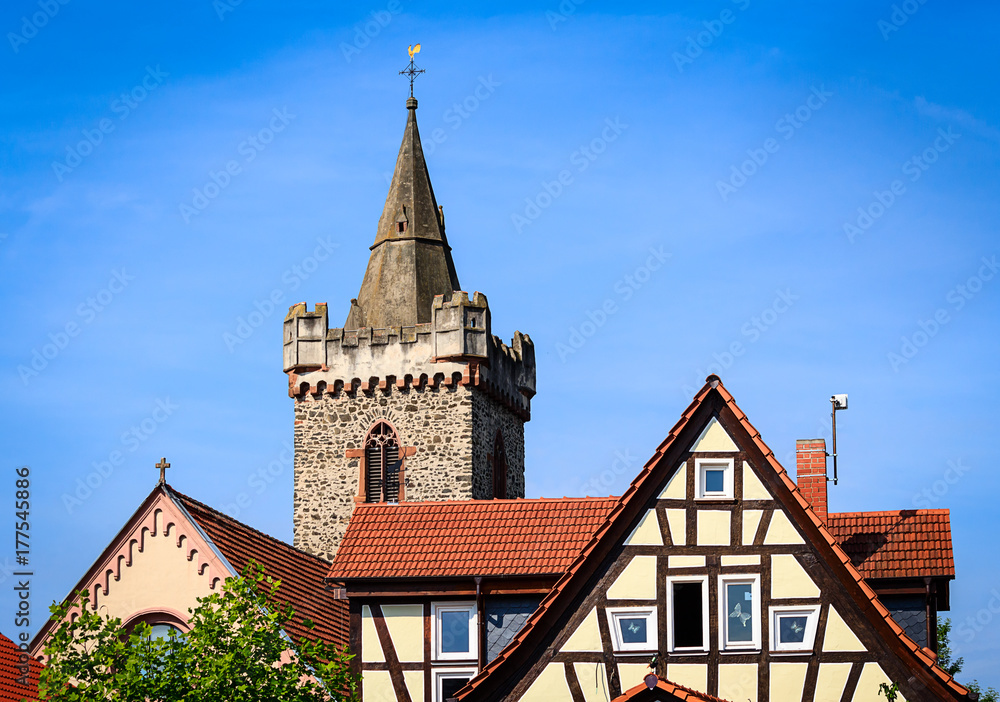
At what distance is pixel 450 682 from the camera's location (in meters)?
27.4

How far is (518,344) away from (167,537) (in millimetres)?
16622

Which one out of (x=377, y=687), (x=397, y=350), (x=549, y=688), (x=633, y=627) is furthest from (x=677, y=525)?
(x=397, y=350)

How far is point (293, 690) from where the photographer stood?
2492 cm

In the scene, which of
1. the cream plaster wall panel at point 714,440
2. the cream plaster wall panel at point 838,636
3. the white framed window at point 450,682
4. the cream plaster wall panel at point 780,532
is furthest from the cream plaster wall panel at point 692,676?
the white framed window at point 450,682

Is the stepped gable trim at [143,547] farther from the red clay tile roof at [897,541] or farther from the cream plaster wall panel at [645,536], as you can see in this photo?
the red clay tile roof at [897,541]

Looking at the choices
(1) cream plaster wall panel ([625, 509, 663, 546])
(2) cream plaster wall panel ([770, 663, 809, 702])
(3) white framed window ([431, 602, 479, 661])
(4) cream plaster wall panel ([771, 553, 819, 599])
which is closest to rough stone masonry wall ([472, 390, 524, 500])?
(3) white framed window ([431, 602, 479, 661])

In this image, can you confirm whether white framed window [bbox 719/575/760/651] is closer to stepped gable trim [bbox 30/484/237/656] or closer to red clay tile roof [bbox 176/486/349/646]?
red clay tile roof [bbox 176/486/349/646]

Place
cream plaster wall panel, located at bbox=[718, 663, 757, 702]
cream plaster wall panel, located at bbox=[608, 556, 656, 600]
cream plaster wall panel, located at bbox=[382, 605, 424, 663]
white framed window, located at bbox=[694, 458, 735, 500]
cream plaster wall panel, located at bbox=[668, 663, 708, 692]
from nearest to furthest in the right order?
cream plaster wall panel, located at bbox=[718, 663, 757, 702] → cream plaster wall panel, located at bbox=[668, 663, 708, 692] → cream plaster wall panel, located at bbox=[608, 556, 656, 600] → white framed window, located at bbox=[694, 458, 735, 500] → cream plaster wall panel, located at bbox=[382, 605, 424, 663]

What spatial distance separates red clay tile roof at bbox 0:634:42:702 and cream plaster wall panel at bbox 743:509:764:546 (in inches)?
474

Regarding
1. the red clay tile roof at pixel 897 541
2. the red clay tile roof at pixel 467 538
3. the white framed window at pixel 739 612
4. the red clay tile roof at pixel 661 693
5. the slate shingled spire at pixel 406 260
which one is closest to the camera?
the red clay tile roof at pixel 661 693

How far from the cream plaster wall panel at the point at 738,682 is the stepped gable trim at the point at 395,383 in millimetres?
17150

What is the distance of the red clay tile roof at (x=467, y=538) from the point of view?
2775 centimetres

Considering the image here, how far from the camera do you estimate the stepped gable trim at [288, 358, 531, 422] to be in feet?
137

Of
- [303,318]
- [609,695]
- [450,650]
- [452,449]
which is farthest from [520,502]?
[303,318]
